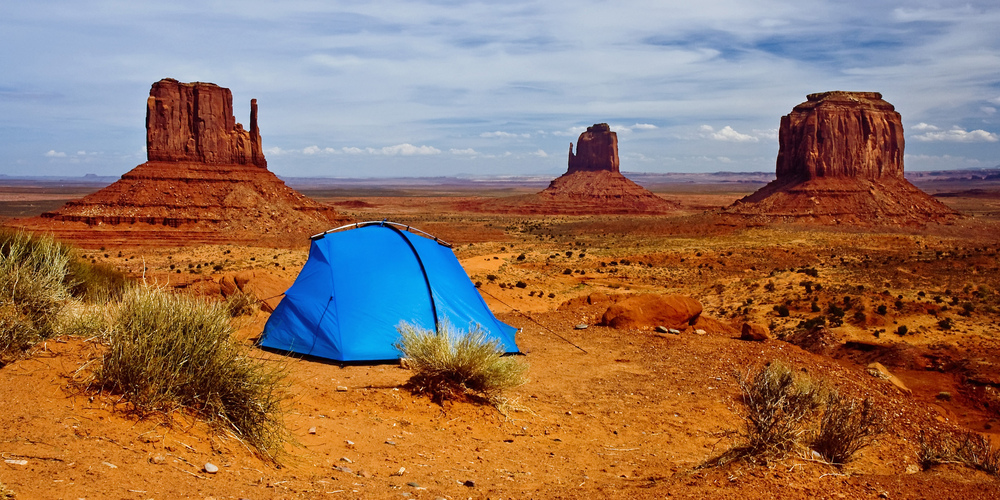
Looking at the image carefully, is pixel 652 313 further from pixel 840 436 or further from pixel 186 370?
pixel 186 370

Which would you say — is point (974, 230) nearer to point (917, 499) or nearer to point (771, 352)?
point (771, 352)

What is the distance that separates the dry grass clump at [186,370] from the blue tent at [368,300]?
4412 mm

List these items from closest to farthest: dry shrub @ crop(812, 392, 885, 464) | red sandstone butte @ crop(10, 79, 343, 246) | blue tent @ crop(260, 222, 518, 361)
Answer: dry shrub @ crop(812, 392, 885, 464)
blue tent @ crop(260, 222, 518, 361)
red sandstone butte @ crop(10, 79, 343, 246)

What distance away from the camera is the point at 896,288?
22156 mm

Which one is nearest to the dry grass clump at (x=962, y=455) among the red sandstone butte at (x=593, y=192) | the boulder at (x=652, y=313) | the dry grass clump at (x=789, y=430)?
the dry grass clump at (x=789, y=430)

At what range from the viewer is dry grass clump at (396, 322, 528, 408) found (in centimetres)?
816

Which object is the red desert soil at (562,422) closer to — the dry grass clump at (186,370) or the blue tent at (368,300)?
the dry grass clump at (186,370)

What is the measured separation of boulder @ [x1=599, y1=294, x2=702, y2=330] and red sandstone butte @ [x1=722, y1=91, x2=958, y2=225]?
5302 centimetres

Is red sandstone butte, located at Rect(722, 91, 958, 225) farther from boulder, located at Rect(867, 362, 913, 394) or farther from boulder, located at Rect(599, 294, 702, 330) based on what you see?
boulder, located at Rect(867, 362, 913, 394)

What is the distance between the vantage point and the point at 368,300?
1089 centimetres

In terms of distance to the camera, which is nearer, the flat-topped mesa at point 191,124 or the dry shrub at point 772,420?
the dry shrub at point 772,420

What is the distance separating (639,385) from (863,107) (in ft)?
252

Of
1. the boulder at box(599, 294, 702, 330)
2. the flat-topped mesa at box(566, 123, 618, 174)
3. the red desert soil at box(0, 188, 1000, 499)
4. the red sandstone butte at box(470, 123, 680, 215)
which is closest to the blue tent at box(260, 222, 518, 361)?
the red desert soil at box(0, 188, 1000, 499)

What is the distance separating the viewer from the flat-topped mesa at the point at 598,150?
121062 millimetres
